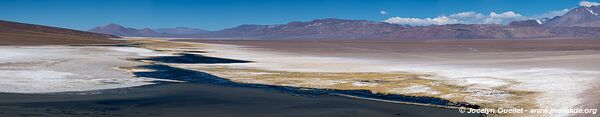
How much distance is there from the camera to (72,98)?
917 inches

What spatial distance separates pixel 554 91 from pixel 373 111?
34.2ft

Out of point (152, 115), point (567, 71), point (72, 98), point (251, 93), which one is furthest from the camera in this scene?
point (567, 71)

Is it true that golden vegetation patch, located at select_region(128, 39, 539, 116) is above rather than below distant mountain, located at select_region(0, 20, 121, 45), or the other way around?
below

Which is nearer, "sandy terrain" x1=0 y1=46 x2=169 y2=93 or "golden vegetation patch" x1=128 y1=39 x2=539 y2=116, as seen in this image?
"golden vegetation patch" x1=128 y1=39 x2=539 y2=116

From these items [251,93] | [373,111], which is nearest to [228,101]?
[251,93]

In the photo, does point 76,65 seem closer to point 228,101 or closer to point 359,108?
point 228,101

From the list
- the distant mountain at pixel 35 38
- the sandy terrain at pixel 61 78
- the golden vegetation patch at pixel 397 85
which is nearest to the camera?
the golden vegetation patch at pixel 397 85

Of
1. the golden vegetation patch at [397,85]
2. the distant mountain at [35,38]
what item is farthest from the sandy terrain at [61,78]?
the distant mountain at [35,38]
